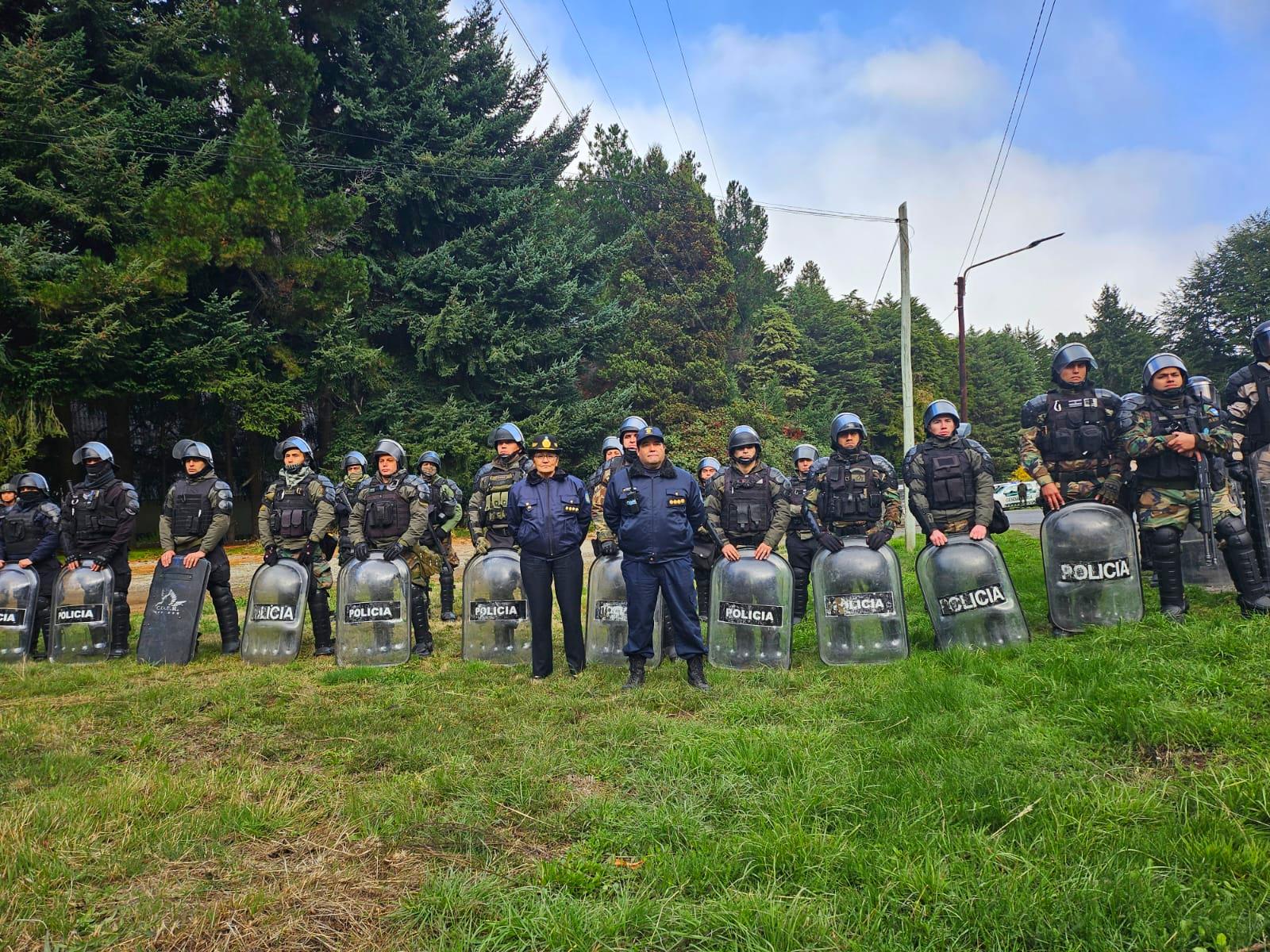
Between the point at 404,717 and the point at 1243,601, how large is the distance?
249 inches

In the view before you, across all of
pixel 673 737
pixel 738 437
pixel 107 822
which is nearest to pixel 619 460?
pixel 738 437

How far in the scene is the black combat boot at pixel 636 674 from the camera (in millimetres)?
5805

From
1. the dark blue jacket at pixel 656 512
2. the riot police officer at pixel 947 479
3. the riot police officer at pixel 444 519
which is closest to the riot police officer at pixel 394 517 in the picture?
the riot police officer at pixel 444 519

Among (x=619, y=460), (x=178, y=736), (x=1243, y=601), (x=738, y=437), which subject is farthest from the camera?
(x=619, y=460)

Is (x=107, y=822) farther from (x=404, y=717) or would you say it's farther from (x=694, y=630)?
(x=694, y=630)

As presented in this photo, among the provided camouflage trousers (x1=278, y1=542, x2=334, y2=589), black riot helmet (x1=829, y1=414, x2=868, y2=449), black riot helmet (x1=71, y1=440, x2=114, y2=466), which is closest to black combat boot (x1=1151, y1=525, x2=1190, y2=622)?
black riot helmet (x1=829, y1=414, x2=868, y2=449)

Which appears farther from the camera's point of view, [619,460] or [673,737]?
[619,460]

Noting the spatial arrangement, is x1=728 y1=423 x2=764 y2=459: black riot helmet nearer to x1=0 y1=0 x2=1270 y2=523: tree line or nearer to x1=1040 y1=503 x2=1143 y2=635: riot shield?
x1=1040 y1=503 x2=1143 y2=635: riot shield

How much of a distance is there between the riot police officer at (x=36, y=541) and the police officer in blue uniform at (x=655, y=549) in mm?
6650

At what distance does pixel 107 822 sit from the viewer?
338cm

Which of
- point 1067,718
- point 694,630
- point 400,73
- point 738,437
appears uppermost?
point 400,73

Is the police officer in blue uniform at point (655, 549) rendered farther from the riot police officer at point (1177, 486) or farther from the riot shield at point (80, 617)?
the riot shield at point (80, 617)

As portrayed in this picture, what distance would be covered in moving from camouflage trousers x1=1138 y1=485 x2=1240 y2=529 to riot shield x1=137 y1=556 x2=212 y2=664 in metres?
8.59

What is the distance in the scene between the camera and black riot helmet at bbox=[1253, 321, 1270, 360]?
19.5 feet
